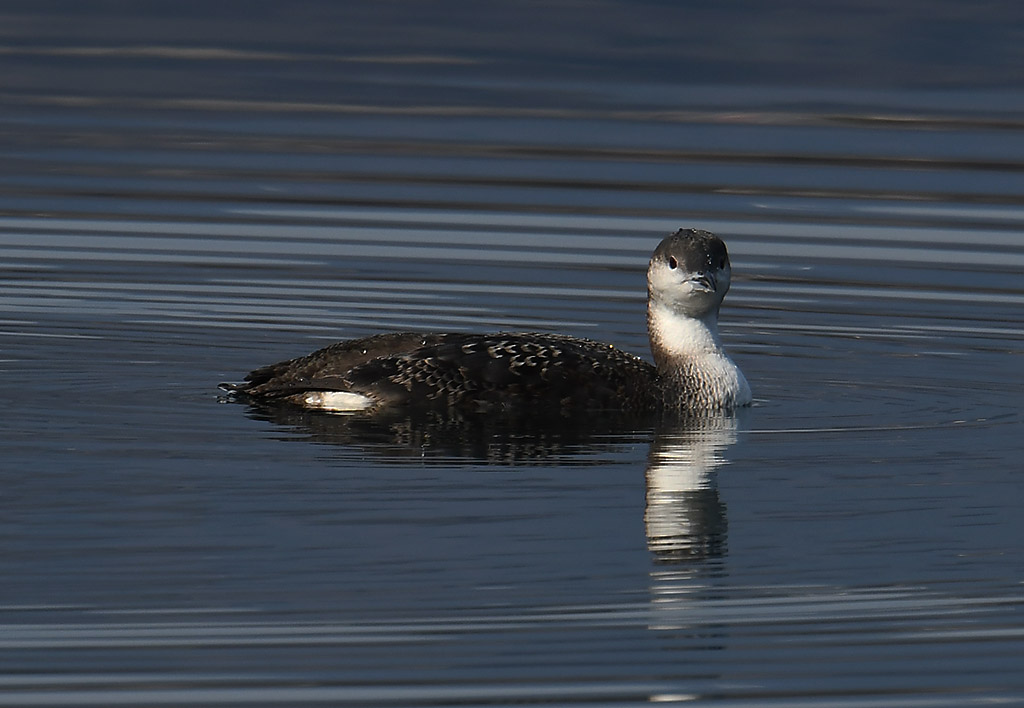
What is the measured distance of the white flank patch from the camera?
11930 millimetres

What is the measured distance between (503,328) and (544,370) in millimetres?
2292

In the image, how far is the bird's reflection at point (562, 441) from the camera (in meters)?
10.2

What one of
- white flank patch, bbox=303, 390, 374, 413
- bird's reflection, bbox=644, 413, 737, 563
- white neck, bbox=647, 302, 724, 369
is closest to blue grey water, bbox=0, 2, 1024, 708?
bird's reflection, bbox=644, 413, 737, 563

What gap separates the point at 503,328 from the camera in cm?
1427

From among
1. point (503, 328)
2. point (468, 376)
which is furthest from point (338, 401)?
point (503, 328)

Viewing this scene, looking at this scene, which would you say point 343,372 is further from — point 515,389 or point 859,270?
point 859,270

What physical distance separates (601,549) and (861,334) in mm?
5188

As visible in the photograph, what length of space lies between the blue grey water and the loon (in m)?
0.17

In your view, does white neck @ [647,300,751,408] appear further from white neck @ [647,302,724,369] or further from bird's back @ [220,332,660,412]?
bird's back @ [220,332,660,412]

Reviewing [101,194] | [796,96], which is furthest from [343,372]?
[796,96]

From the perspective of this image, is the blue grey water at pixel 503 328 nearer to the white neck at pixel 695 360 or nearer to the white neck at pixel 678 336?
the white neck at pixel 695 360

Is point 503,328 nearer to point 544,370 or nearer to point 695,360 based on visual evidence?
point 695,360

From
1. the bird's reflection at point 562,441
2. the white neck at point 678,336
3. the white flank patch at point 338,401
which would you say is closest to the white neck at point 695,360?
the white neck at point 678,336

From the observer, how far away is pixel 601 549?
30.6ft
